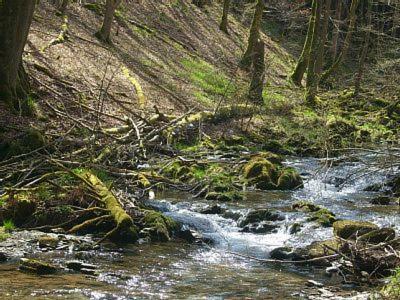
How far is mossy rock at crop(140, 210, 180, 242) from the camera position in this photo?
9.66 meters

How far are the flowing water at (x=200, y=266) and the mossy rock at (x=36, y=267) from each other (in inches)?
5.2

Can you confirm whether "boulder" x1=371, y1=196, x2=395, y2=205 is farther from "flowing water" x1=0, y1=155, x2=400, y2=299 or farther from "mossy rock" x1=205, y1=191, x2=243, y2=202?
"mossy rock" x1=205, y1=191, x2=243, y2=202

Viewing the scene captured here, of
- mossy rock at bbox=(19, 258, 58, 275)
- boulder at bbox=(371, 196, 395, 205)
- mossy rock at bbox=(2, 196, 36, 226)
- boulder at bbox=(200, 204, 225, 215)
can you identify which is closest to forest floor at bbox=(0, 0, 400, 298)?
mossy rock at bbox=(2, 196, 36, 226)

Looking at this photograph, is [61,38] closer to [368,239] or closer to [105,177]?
[105,177]

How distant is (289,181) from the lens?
14.6 metres

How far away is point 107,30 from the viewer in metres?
23.2

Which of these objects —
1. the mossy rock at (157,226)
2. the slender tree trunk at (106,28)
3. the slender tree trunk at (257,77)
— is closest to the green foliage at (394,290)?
the mossy rock at (157,226)

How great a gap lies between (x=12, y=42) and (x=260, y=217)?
6.46 meters

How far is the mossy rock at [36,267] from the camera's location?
7270 millimetres

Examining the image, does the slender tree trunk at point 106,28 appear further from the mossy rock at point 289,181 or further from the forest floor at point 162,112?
the mossy rock at point 289,181

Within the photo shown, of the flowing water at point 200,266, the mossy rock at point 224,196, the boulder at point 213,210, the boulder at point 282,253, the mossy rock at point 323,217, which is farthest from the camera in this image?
the mossy rock at point 224,196

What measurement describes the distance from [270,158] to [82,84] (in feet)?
19.4

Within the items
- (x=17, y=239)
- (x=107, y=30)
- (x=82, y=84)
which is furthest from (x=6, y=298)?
(x=107, y=30)

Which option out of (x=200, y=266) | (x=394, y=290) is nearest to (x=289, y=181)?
(x=200, y=266)
